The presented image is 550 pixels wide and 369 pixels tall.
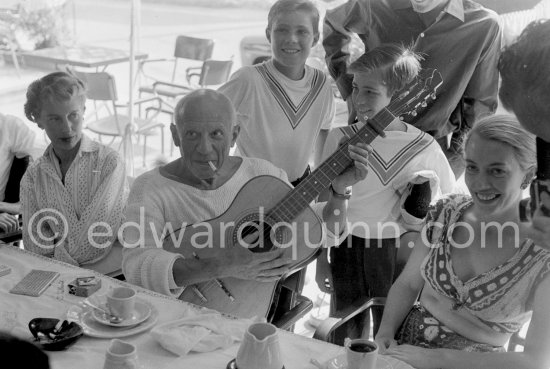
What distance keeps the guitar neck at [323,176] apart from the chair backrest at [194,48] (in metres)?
4.91

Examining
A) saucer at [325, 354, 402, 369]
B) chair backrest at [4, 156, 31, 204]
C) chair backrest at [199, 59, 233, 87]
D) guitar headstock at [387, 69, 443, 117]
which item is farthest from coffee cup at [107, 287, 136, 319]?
chair backrest at [199, 59, 233, 87]

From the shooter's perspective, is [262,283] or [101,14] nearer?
[262,283]

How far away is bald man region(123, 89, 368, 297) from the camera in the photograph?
229 centimetres

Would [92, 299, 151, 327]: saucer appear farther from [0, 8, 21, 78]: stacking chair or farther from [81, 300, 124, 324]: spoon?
[0, 8, 21, 78]: stacking chair

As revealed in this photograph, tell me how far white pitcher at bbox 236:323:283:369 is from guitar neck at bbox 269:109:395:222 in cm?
71

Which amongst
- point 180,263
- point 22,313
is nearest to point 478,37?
point 180,263

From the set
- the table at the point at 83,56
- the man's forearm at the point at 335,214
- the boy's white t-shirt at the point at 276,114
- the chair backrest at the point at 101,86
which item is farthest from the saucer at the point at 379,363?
the table at the point at 83,56

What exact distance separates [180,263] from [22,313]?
0.48m

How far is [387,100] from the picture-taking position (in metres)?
2.67

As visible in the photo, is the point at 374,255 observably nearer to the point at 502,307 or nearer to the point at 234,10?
the point at 502,307

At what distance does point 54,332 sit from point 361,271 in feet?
4.15

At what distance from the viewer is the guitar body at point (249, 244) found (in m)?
2.33

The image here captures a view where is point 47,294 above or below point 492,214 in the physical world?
below

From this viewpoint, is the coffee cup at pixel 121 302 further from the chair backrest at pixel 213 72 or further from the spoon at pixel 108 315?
the chair backrest at pixel 213 72
